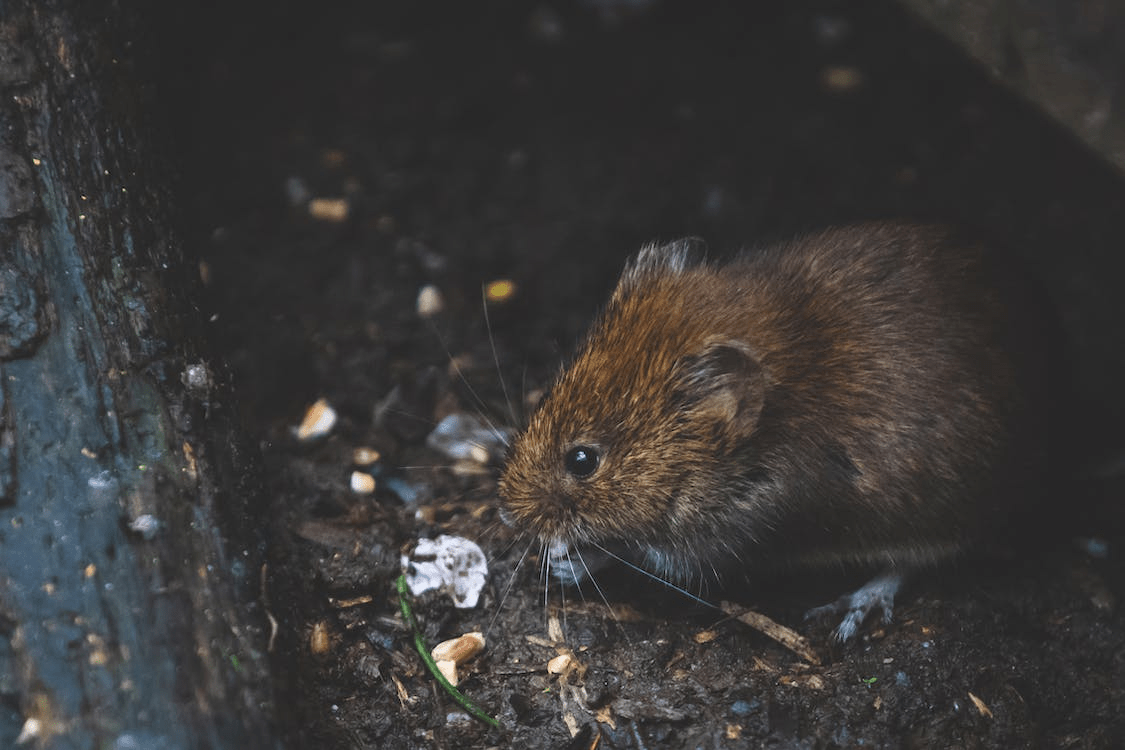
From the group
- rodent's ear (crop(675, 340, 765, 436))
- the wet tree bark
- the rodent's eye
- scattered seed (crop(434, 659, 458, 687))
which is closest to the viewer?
the wet tree bark

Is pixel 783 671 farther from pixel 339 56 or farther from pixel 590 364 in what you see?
pixel 339 56

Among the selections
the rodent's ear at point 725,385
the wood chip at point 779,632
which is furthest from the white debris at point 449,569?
the rodent's ear at point 725,385

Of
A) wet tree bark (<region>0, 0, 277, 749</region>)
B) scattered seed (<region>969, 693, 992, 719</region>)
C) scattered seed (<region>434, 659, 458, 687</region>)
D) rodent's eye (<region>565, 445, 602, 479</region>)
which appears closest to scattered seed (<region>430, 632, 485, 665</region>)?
scattered seed (<region>434, 659, 458, 687</region>)

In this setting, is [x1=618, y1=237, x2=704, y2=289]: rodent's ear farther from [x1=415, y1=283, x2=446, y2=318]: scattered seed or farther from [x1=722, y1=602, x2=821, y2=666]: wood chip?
[x1=415, y1=283, x2=446, y2=318]: scattered seed

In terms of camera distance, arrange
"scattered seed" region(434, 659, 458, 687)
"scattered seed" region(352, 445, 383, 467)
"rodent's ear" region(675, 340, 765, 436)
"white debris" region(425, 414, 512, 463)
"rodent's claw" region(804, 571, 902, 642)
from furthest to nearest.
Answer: "white debris" region(425, 414, 512, 463), "scattered seed" region(352, 445, 383, 467), "rodent's claw" region(804, 571, 902, 642), "scattered seed" region(434, 659, 458, 687), "rodent's ear" region(675, 340, 765, 436)

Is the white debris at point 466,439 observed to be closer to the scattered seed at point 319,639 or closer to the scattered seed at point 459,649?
the scattered seed at point 459,649

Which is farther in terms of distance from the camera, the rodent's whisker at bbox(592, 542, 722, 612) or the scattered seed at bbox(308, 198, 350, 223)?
the scattered seed at bbox(308, 198, 350, 223)

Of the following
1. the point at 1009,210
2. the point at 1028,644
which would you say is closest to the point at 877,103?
the point at 1009,210
